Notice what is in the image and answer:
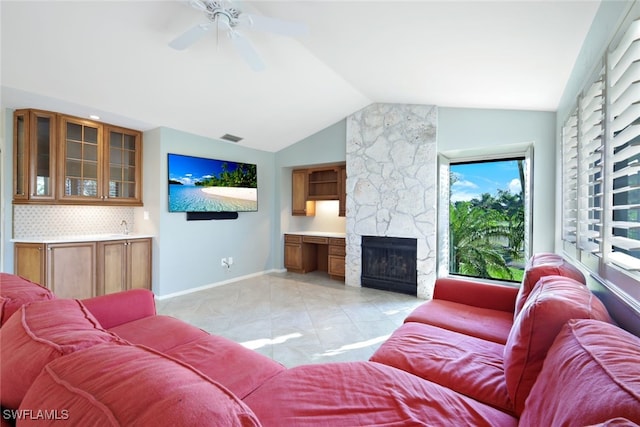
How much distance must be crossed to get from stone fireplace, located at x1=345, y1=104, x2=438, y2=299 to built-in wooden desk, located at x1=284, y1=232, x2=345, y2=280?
0.30m

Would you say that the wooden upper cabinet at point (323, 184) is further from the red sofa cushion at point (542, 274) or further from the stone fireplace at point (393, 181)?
the red sofa cushion at point (542, 274)

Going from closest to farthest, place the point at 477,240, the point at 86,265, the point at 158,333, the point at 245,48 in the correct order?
the point at 158,333, the point at 245,48, the point at 86,265, the point at 477,240

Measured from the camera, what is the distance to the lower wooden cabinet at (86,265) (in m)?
3.29

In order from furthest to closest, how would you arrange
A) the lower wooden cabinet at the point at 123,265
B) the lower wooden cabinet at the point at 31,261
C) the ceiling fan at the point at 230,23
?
1. the lower wooden cabinet at the point at 123,265
2. the lower wooden cabinet at the point at 31,261
3. the ceiling fan at the point at 230,23

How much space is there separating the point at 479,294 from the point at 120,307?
108 inches

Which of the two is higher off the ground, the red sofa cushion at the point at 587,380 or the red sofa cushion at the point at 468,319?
the red sofa cushion at the point at 587,380

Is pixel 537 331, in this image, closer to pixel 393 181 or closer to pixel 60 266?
pixel 393 181

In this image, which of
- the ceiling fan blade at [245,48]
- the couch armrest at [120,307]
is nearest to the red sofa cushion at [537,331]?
the couch armrest at [120,307]

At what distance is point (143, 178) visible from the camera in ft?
14.1

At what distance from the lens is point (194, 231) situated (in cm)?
448

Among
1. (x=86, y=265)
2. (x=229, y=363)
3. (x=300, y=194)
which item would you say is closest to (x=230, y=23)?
(x=229, y=363)

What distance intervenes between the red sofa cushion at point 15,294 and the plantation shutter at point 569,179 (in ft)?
11.5

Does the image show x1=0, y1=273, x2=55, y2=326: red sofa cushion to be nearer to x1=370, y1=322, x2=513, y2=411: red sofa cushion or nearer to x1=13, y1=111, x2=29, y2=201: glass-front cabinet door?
x1=370, y1=322, x2=513, y2=411: red sofa cushion

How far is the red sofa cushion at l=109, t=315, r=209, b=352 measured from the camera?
1.66 meters
